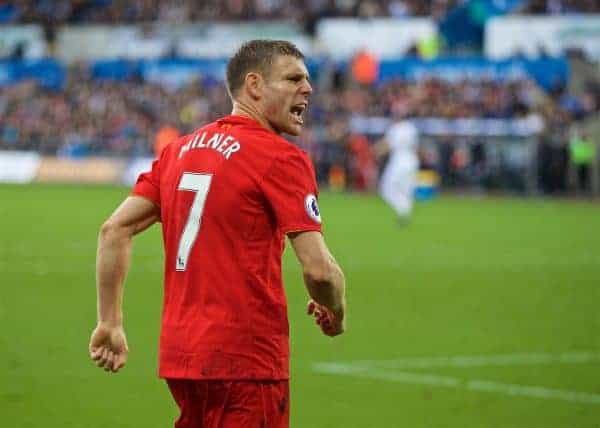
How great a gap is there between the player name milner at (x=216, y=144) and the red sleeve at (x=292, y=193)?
19 cm

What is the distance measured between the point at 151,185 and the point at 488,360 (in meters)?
7.11

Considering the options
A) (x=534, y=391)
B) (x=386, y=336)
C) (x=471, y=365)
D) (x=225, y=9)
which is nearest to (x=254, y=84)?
(x=534, y=391)

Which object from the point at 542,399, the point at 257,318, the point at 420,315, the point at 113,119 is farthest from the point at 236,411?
the point at 113,119

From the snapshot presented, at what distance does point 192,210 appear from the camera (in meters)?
4.74

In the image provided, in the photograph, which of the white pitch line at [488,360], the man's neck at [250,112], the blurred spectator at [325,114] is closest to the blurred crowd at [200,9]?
the blurred spectator at [325,114]

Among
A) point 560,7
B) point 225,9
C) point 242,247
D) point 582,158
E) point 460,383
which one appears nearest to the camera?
point 242,247

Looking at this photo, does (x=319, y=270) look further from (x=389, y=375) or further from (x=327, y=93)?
(x=327, y=93)

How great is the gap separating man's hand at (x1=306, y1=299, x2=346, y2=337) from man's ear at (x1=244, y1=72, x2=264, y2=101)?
2.60 feet

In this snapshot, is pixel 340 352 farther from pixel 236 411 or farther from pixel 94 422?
pixel 236 411

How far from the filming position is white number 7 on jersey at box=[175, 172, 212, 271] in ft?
15.5

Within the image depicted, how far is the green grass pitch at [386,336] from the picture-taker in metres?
9.30

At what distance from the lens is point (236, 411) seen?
4.64 meters

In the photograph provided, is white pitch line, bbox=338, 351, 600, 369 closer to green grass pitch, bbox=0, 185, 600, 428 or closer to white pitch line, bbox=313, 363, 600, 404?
green grass pitch, bbox=0, 185, 600, 428

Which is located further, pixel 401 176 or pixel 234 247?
pixel 401 176
